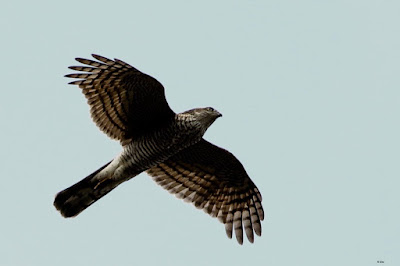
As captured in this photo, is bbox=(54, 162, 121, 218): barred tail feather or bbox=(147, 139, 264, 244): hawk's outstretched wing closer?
bbox=(54, 162, 121, 218): barred tail feather

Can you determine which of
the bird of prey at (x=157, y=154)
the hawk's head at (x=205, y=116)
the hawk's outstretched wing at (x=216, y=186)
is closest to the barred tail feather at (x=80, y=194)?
the bird of prey at (x=157, y=154)

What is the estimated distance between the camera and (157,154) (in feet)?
53.3

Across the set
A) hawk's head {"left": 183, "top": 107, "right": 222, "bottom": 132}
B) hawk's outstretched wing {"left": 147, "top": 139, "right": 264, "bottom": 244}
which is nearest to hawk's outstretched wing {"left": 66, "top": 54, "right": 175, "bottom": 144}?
hawk's head {"left": 183, "top": 107, "right": 222, "bottom": 132}

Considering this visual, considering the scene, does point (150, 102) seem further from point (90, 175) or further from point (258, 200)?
point (258, 200)

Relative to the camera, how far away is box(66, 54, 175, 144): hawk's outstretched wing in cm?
1583

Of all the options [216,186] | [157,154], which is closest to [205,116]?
[157,154]

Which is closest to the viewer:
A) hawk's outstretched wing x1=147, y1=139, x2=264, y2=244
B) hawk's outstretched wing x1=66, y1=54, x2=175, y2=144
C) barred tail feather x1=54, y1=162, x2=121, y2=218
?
hawk's outstretched wing x1=66, y1=54, x2=175, y2=144

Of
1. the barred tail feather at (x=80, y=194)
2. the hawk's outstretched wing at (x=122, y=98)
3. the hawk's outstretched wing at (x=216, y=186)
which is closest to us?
the hawk's outstretched wing at (x=122, y=98)

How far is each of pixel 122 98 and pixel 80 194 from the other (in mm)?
1861

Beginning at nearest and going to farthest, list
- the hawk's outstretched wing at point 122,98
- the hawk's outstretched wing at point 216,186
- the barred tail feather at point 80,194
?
1. the hawk's outstretched wing at point 122,98
2. the barred tail feather at point 80,194
3. the hawk's outstretched wing at point 216,186

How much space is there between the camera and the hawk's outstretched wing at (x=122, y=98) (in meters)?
15.8

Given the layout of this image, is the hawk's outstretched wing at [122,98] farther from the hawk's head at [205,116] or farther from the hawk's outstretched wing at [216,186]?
the hawk's outstretched wing at [216,186]

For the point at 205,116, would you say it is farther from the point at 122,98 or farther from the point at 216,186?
the point at 216,186

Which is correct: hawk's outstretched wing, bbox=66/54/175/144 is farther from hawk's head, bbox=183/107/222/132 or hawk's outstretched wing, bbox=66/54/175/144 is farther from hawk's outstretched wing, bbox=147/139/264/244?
hawk's outstretched wing, bbox=147/139/264/244
